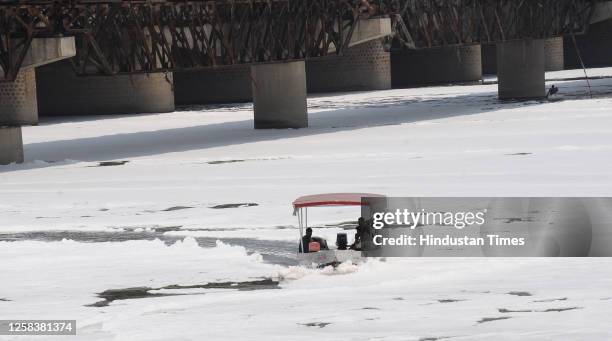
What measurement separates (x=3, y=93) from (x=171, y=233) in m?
39.7

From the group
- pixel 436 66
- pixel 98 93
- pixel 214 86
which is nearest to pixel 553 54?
pixel 436 66

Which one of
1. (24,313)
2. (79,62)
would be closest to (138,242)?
(24,313)

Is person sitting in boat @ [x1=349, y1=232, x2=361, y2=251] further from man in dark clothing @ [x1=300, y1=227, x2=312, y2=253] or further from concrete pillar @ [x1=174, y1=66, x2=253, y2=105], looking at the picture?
concrete pillar @ [x1=174, y1=66, x2=253, y2=105]

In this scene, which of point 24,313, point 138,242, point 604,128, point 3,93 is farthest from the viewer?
point 3,93

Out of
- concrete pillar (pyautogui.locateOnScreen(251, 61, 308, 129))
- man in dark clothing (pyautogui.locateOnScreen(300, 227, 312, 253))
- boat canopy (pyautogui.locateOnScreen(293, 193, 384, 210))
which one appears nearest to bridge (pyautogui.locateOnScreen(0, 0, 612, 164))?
concrete pillar (pyautogui.locateOnScreen(251, 61, 308, 129))

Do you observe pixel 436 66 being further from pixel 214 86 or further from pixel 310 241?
pixel 310 241

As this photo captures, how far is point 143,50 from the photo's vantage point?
4412cm

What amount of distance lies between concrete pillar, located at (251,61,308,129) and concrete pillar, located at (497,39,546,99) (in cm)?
1644

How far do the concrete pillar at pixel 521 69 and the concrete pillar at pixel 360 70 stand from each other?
16465 mm

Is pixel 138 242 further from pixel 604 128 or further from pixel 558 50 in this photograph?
pixel 558 50

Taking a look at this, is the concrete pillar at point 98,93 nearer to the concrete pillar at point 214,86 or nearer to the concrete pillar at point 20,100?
the concrete pillar at point 20,100

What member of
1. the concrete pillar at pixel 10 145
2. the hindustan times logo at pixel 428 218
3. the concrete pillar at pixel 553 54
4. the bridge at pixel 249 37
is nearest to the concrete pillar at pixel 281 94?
the bridge at pixel 249 37

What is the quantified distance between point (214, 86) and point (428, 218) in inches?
2153

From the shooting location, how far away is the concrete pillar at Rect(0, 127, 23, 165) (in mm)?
39625
